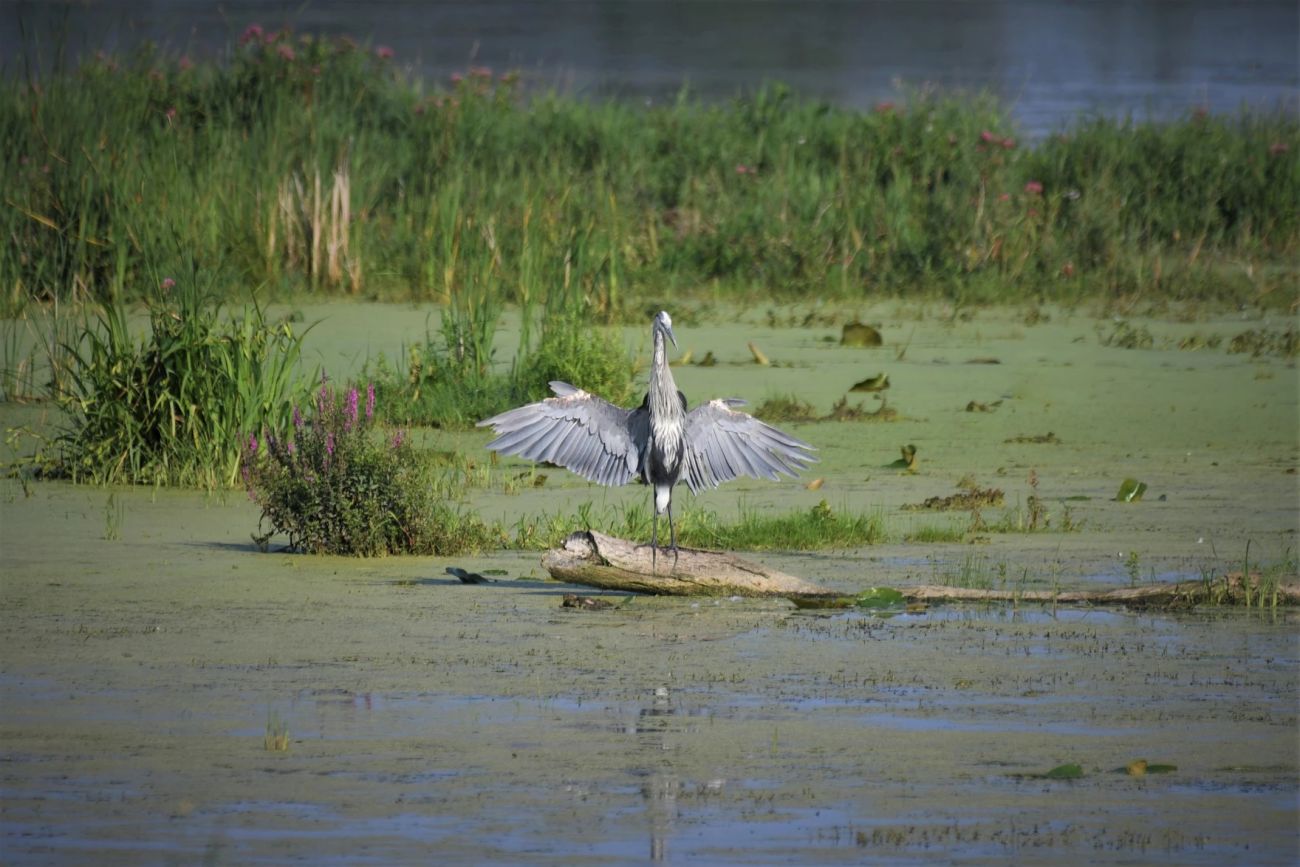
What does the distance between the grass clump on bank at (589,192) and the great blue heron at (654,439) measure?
147 inches

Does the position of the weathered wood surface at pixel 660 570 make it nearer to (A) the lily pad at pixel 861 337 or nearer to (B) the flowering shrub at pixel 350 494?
(B) the flowering shrub at pixel 350 494

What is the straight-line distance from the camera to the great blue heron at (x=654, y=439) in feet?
21.6

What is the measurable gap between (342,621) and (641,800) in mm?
1883

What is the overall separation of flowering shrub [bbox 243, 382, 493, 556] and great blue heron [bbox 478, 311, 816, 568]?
444 millimetres

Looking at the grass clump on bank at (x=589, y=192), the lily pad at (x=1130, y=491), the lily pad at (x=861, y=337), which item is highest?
the grass clump on bank at (x=589, y=192)

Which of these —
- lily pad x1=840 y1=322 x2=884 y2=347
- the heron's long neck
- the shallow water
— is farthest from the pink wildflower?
lily pad x1=840 y1=322 x2=884 y2=347

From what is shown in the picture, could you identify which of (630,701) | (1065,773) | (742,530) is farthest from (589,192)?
(1065,773)

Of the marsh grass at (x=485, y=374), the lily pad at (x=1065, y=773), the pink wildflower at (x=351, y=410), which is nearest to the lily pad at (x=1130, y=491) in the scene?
the marsh grass at (x=485, y=374)

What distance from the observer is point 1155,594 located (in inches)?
242

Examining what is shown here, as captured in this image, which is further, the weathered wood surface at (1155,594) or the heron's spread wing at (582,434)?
the heron's spread wing at (582,434)

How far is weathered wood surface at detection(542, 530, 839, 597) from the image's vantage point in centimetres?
607

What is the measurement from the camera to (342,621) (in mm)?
5977

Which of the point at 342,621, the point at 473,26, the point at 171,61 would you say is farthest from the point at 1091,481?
the point at 473,26

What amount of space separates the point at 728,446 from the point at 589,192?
740 cm
